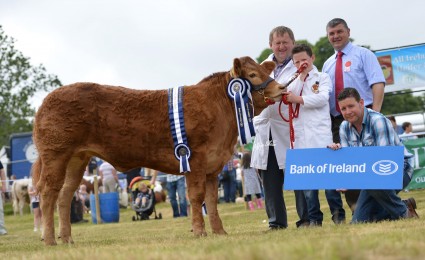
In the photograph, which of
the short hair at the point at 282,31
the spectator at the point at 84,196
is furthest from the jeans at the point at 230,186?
the short hair at the point at 282,31

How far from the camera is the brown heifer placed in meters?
8.57

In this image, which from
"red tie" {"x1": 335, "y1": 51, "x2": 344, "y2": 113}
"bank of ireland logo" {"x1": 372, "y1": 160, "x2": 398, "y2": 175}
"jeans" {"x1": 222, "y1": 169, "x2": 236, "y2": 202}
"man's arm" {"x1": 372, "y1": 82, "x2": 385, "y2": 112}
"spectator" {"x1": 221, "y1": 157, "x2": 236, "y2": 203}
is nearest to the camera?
"bank of ireland logo" {"x1": 372, "y1": 160, "x2": 398, "y2": 175}

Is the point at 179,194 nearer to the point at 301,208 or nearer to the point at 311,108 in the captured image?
the point at 301,208

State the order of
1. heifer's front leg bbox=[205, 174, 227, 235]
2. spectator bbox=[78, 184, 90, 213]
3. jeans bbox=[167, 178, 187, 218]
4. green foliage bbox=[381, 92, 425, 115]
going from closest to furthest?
heifer's front leg bbox=[205, 174, 227, 235] → jeans bbox=[167, 178, 187, 218] → spectator bbox=[78, 184, 90, 213] → green foliage bbox=[381, 92, 425, 115]

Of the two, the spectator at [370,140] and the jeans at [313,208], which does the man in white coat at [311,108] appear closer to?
the jeans at [313,208]

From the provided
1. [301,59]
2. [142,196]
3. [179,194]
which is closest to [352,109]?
[301,59]

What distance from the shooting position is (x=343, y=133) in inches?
350

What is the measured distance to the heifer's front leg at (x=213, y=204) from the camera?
28.9ft

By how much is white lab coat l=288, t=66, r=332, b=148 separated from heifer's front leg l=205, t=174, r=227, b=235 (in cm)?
110

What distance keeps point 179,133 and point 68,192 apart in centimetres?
193

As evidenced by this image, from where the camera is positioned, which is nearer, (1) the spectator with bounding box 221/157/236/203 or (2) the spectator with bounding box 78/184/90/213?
(1) the spectator with bounding box 221/157/236/203

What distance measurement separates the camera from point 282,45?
9.35m

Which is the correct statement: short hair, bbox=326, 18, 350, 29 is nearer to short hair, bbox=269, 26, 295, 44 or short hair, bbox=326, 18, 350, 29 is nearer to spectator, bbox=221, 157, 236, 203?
short hair, bbox=269, 26, 295, 44

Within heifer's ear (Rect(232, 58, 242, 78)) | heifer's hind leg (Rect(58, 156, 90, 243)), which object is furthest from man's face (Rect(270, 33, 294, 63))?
heifer's hind leg (Rect(58, 156, 90, 243))
